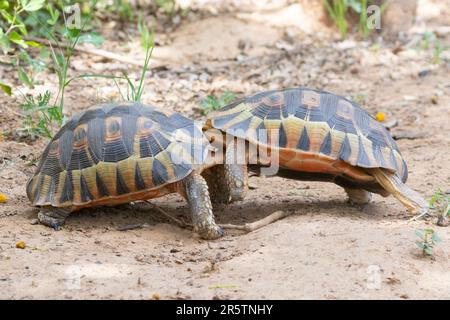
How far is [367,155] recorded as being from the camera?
4379 millimetres

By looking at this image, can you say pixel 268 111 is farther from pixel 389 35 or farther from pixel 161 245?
pixel 389 35

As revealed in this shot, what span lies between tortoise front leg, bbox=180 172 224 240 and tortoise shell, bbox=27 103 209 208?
89 mm

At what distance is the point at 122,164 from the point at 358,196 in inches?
59.9

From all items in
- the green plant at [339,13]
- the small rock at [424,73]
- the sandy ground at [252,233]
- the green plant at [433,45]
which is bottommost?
the sandy ground at [252,233]

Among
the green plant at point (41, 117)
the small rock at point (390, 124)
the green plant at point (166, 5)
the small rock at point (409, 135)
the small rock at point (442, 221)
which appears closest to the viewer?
the small rock at point (442, 221)

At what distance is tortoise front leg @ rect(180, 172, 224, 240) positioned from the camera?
4.21 metres

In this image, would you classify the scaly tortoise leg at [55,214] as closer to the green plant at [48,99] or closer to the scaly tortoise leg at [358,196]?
the green plant at [48,99]

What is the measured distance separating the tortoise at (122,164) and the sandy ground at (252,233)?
0.17 meters

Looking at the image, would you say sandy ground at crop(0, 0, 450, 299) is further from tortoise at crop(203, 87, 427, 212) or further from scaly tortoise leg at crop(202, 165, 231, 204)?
tortoise at crop(203, 87, 427, 212)

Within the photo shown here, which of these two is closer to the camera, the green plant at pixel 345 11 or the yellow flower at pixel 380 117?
the yellow flower at pixel 380 117

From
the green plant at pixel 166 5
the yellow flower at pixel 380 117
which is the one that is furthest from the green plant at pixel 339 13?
the yellow flower at pixel 380 117

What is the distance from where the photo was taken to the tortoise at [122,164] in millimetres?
4223

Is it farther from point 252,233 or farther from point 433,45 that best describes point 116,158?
point 433,45

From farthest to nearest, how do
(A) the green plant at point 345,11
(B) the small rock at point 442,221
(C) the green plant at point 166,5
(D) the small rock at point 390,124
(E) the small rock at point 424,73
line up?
(C) the green plant at point 166,5 → (A) the green plant at point 345,11 → (E) the small rock at point 424,73 → (D) the small rock at point 390,124 → (B) the small rock at point 442,221
